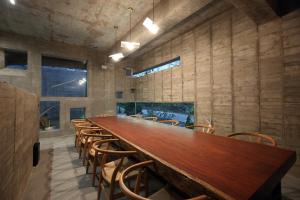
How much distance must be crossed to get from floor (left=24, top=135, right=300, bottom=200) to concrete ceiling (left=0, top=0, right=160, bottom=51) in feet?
12.4

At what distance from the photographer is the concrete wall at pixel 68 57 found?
18.3ft

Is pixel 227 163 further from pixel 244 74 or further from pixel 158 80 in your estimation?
pixel 158 80

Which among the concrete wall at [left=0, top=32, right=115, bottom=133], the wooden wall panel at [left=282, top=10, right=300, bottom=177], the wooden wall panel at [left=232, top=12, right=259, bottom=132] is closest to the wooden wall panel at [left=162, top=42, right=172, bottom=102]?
the wooden wall panel at [left=232, top=12, right=259, bottom=132]

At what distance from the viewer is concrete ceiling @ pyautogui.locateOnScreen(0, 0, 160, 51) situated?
153 inches

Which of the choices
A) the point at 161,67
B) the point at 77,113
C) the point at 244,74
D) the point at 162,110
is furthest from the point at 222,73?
the point at 77,113

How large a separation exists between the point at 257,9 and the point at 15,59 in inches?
300

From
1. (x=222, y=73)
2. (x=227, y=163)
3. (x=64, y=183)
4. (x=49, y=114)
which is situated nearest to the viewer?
(x=227, y=163)

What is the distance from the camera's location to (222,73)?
→ 3.96m

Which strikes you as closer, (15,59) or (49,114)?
(15,59)

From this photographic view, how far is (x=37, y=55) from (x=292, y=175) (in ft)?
26.7

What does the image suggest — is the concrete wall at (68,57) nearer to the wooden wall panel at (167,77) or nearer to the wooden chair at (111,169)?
the wooden wall panel at (167,77)

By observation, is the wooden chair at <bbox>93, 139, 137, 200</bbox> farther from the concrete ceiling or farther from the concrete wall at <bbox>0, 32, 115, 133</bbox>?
the concrete wall at <bbox>0, 32, 115, 133</bbox>

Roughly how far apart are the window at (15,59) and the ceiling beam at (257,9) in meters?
6.89

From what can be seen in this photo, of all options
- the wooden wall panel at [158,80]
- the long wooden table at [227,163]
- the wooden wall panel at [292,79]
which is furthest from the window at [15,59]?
the wooden wall panel at [292,79]
